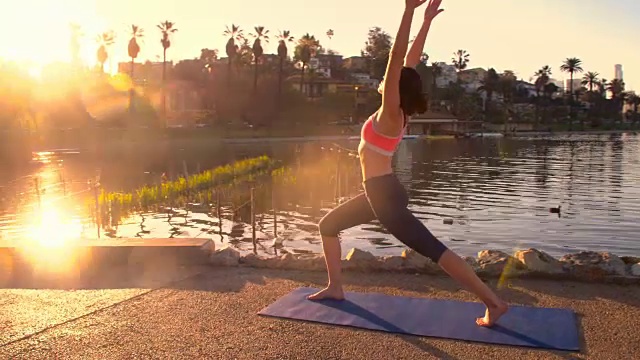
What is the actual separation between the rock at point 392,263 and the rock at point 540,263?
1188mm

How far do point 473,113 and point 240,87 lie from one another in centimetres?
4997

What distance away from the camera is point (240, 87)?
93.6m

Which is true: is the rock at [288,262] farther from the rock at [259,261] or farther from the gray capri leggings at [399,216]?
the gray capri leggings at [399,216]

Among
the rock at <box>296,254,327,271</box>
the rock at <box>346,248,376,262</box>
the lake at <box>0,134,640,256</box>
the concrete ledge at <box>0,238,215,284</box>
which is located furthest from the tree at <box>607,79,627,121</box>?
the concrete ledge at <box>0,238,215,284</box>

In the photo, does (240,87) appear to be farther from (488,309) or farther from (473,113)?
(488,309)

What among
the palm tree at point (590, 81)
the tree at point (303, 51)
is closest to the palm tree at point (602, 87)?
the palm tree at point (590, 81)

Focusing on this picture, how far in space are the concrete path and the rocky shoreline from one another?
0.38 feet


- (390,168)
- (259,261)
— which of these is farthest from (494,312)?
(259,261)

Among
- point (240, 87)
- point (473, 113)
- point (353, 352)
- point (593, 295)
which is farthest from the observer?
point (473, 113)

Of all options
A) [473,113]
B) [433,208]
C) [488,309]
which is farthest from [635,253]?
[473,113]

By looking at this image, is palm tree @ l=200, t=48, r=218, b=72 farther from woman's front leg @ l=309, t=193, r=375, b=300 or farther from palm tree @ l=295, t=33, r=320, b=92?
woman's front leg @ l=309, t=193, r=375, b=300

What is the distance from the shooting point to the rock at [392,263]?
22.6 feet

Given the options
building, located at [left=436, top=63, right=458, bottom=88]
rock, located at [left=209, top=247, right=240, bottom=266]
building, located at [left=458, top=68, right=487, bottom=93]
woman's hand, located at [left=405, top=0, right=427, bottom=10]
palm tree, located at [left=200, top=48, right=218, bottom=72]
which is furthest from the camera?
building, located at [left=436, top=63, right=458, bottom=88]

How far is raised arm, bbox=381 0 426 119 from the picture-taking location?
185 inches
